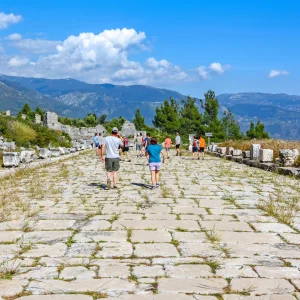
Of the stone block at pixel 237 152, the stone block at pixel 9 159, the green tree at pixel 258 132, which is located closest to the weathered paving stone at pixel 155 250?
the stone block at pixel 9 159

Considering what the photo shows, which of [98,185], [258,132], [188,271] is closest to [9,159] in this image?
[98,185]

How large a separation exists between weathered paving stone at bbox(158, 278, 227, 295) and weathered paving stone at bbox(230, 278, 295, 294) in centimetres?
13

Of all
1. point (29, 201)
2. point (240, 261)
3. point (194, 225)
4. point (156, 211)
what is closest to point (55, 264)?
point (240, 261)

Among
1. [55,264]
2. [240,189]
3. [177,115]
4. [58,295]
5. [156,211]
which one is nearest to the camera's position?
[58,295]

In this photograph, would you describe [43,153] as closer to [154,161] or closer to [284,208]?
[154,161]

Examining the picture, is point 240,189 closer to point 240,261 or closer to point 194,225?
point 194,225

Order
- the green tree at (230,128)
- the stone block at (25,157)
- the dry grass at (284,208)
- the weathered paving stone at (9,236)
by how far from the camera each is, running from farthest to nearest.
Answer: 1. the green tree at (230,128)
2. the stone block at (25,157)
3. the dry grass at (284,208)
4. the weathered paving stone at (9,236)

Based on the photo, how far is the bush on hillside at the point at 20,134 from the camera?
30344 mm

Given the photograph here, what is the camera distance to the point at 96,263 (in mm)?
4449

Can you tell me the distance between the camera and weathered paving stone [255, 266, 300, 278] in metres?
4.09

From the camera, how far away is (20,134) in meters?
30.8

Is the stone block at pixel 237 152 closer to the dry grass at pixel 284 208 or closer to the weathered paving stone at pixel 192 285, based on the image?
the dry grass at pixel 284 208

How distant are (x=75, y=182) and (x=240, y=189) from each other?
4.71m

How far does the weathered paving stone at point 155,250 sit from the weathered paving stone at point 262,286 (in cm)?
103
